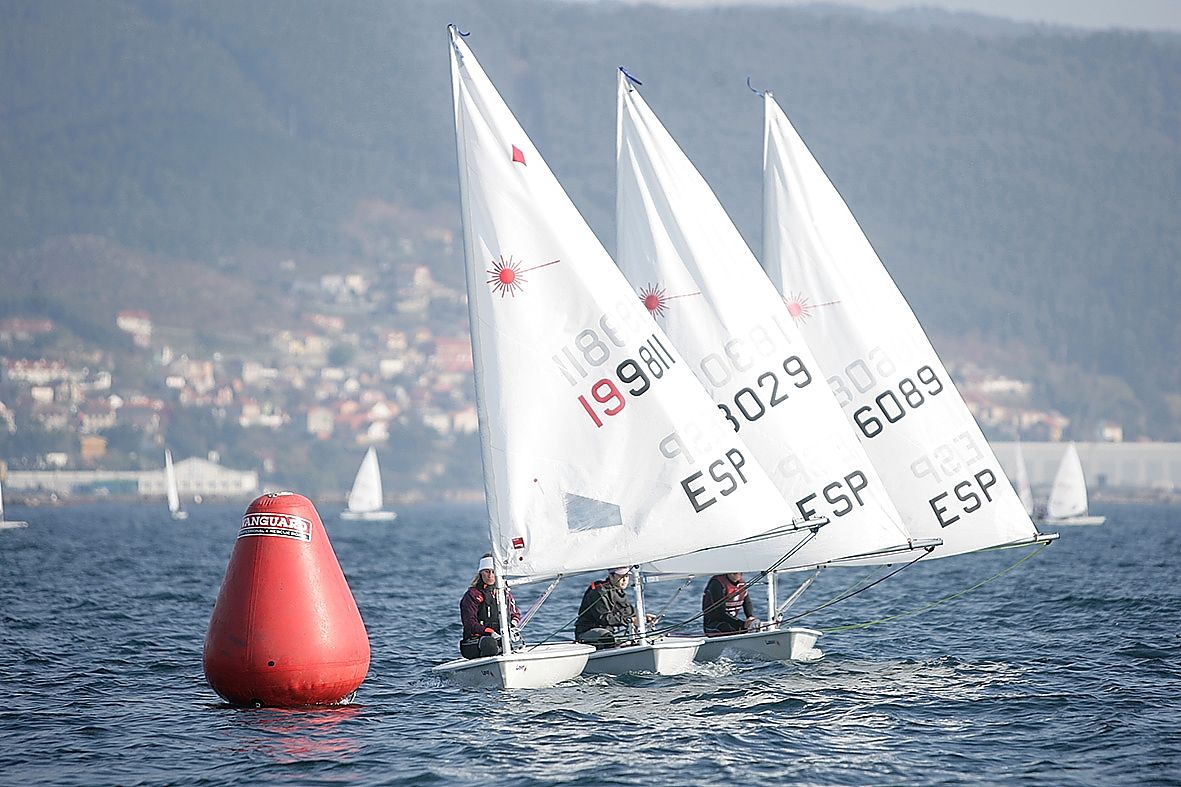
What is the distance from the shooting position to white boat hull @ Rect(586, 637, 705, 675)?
19.9m

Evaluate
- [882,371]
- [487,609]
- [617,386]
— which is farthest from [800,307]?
[487,609]

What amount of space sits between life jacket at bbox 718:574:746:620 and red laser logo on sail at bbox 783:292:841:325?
4570mm

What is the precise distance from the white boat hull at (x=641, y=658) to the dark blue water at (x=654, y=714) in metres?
0.23

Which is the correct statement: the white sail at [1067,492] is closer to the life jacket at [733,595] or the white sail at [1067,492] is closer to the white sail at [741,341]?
the white sail at [741,341]

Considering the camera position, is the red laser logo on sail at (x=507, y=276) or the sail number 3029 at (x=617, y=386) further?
the sail number 3029 at (x=617, y=386)

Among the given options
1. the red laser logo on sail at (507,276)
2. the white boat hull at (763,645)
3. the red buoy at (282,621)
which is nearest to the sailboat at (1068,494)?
the white boat hull at (763,645)

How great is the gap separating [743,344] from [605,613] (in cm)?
432

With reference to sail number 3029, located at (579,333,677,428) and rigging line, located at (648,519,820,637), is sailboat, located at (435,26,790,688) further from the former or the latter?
rigging line, located at (648,519,820,637)

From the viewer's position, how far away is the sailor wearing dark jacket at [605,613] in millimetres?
20484

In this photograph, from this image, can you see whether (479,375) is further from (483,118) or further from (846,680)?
(846,680)

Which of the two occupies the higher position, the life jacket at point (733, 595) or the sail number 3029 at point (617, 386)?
the sail number 3029 at point (617, 386)

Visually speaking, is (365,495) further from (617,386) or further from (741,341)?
(617,386)

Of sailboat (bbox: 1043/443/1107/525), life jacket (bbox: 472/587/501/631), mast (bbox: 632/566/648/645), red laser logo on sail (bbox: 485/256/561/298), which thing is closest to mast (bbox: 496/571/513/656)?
life jacket (bbox: 472/587/501/631)

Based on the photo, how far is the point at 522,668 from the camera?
19.2 meters
